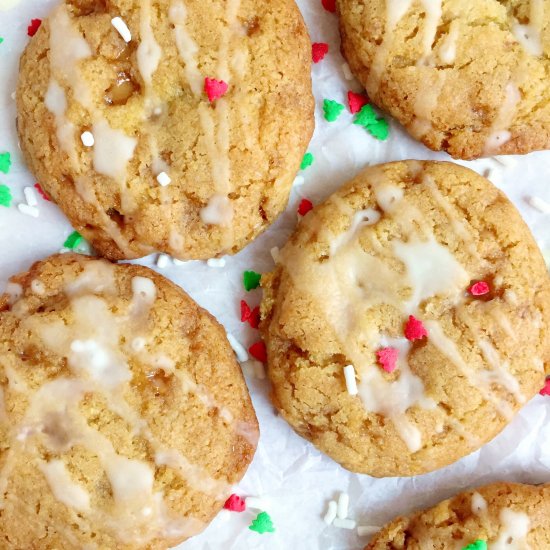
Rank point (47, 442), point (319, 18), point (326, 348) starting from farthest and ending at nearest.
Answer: point (319, 18) < point (326, 348) < point (47, 442)

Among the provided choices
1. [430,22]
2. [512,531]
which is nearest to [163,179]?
[430,22]

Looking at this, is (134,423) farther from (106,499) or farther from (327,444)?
(327,444)

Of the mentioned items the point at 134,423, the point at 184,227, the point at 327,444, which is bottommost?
the point at 327,444

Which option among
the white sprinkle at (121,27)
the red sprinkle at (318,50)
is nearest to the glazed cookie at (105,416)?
the white sprinkle at (121,27)

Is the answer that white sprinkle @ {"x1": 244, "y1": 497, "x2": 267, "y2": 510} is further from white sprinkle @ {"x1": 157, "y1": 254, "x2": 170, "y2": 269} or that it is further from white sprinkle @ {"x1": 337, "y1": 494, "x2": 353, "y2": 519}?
white sprinkle @ {"x1": 157, "y1": 254, "x2": 170, "y2": 269}

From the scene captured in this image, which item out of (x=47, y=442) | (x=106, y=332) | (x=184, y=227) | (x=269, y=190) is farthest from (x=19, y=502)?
(x=269, y=190)

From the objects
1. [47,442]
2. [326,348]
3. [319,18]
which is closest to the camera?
[47,442]

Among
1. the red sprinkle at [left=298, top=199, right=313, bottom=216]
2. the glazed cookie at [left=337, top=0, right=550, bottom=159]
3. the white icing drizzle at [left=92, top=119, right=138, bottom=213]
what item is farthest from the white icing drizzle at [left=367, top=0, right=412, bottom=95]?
the white icing drizzle at [left=92, top=119, right=138, bottom=213]
